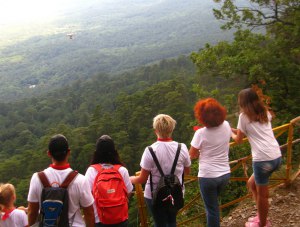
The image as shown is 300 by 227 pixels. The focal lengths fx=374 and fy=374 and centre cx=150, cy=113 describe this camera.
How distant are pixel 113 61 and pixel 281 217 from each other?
15270cm

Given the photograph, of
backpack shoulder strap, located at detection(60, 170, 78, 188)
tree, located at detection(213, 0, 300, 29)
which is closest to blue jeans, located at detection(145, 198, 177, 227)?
backpack shoulder strap, located at detection(60, 170, 78, 188)

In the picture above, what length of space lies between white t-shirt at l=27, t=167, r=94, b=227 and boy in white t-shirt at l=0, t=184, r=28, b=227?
1.37 feet

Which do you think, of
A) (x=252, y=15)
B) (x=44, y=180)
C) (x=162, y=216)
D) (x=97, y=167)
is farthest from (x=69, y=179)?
(x=252, y=15)

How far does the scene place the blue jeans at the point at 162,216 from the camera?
3.35 metres

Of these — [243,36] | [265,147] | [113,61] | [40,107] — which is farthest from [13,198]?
[113,61]

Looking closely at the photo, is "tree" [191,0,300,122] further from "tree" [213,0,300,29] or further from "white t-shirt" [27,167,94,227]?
"white t-shirt" [27,167,94,227]

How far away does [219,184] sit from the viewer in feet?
11.1

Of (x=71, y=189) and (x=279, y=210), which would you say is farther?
(x=279, y=210)

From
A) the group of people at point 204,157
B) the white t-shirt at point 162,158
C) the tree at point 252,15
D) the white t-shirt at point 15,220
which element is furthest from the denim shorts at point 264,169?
the tree at point 252,15

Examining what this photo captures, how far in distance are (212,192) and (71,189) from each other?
132 centimetres

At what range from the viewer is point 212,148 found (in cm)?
337

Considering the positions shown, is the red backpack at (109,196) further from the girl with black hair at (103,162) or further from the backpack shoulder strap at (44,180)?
the backpack shoulder strap at (44,180)

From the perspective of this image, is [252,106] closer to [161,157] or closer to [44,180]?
[161,157]

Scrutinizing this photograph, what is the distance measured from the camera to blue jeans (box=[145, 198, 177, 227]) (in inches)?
132
